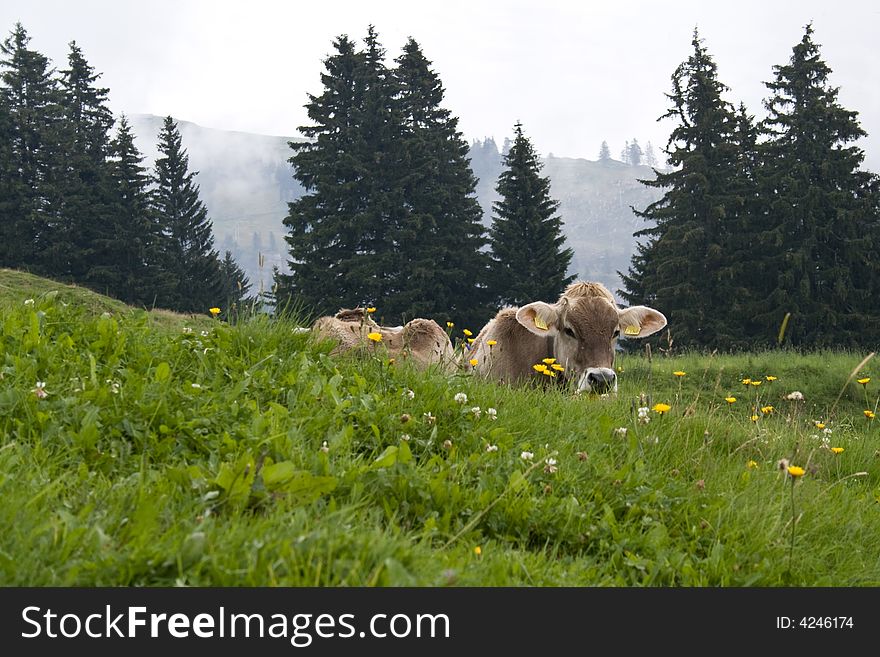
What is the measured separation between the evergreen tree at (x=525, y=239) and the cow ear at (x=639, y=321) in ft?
97.2

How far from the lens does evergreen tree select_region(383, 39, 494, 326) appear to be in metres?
38.4

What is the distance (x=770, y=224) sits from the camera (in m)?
37.3

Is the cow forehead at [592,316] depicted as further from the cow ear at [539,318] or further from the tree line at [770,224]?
the tree line at [770,224]

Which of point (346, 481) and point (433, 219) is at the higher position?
point (433, 219)

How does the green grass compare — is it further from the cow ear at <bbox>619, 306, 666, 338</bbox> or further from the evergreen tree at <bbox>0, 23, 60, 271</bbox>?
the evergreen tree at <bbox>0, 23, 60, 271</bbox>

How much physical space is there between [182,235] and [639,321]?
51.7 m

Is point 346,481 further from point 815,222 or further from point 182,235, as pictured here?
point 182,235

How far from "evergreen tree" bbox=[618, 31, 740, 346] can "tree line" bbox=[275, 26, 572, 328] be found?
6055 mm

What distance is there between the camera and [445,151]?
139ft

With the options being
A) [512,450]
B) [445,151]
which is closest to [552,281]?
[445,151]

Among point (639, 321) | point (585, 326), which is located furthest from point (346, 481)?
point (639, 321)

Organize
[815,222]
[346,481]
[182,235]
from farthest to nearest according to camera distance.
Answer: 1. [182,235]
2. [815,222]
3. [346,481]
